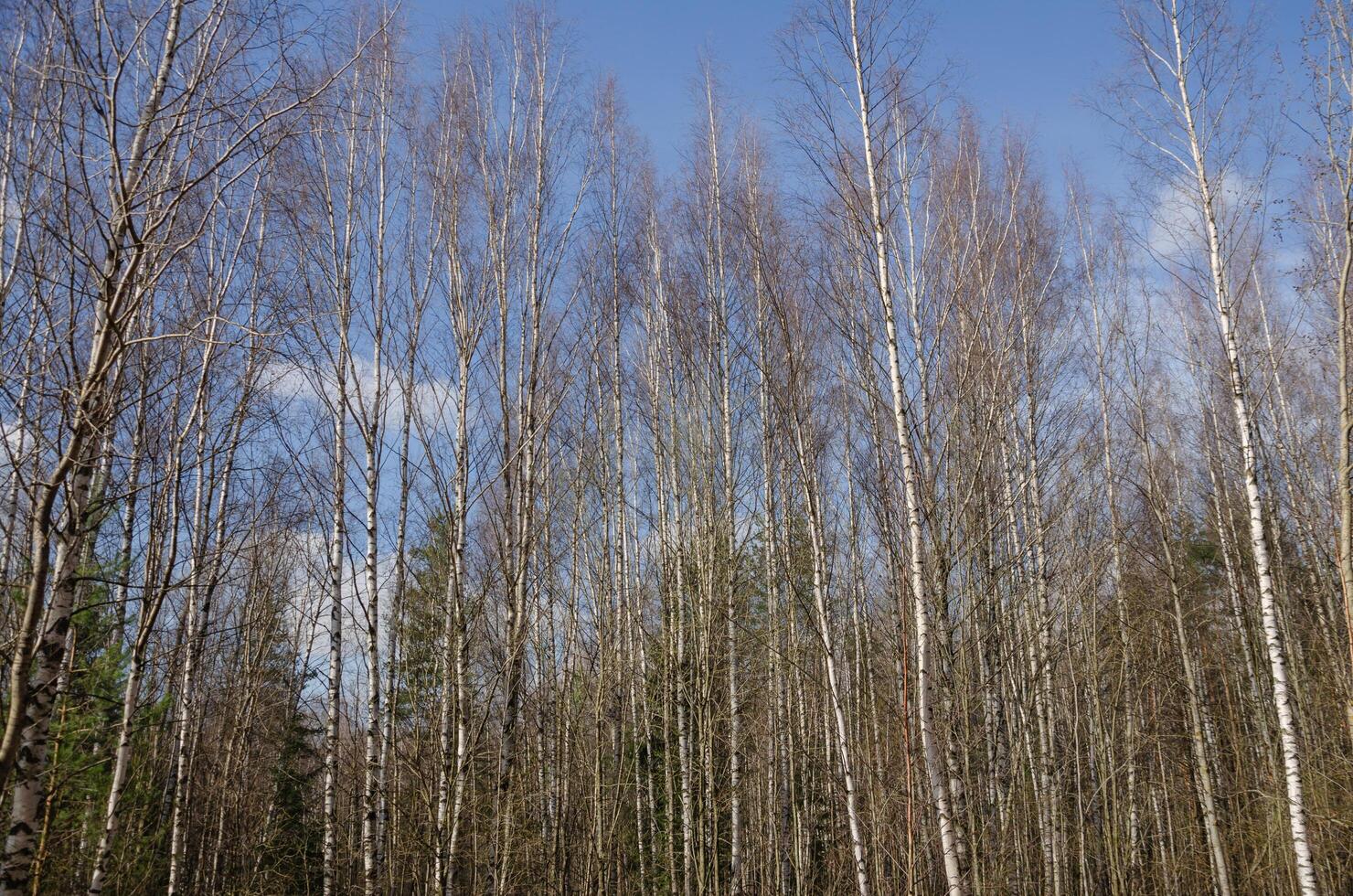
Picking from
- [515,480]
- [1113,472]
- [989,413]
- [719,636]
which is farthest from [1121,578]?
[515,480]

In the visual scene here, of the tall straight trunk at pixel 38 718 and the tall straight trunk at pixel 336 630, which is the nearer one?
the tall straight trunk at pixel 38 718

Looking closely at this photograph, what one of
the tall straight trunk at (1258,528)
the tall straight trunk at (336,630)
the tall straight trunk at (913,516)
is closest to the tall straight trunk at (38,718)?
the tall straight trunk at (336,630)

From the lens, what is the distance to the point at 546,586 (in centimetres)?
921

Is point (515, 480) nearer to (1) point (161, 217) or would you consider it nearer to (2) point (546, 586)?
(2) point (546, 586)

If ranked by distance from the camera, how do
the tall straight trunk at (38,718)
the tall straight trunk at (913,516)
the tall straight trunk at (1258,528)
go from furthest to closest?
1. the tall straight trunk at (1258,528)
2. the tall straight trunk at (913,516)
3. the tall straight trunk at (38,718)

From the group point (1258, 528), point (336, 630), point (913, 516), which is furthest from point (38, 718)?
point (1258, 528)

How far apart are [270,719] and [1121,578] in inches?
569

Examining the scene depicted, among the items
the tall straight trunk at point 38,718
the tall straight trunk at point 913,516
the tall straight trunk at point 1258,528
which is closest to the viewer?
the tall straight trunk at point 38,718

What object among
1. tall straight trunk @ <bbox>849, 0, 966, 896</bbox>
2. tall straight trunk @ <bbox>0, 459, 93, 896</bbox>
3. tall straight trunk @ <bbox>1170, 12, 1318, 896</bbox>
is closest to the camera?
tall straight trunk @ <bbox>0, 459, 93, 896</bbox>

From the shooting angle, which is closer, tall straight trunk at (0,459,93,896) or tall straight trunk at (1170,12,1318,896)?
tall straight trunk at (0,459,93,896)

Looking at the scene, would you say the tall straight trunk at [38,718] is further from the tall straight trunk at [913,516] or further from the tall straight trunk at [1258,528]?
the tall straight trunk at [1258,528]

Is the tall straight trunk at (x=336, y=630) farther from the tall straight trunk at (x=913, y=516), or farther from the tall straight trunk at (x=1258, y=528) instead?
the tall straight trunk at (x=1258, y=528)

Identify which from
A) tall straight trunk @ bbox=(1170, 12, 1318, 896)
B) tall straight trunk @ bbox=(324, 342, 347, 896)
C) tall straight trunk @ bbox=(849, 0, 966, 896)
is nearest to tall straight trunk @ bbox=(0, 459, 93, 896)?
tall straight trunk @ bbox=(324, 342, 347, 896)

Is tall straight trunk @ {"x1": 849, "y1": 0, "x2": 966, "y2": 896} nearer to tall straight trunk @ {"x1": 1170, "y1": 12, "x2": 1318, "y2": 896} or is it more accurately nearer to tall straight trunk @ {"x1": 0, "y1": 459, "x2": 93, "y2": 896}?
tall straight trunk @ {"x1": 1170, "y1": 12, "x2": 1318, "y2": 896}
